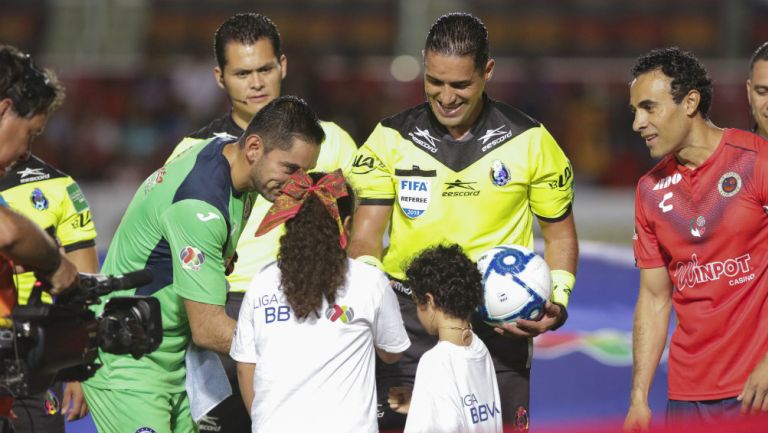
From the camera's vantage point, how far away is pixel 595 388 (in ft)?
24.4

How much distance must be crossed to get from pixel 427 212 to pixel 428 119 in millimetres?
439

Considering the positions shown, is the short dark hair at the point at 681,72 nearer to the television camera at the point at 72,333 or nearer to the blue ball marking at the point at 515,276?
the blue ball marking at the point at 515,276

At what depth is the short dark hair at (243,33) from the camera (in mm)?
5941

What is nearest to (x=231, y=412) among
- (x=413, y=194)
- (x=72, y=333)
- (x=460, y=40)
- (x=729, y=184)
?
(x=413, y=194)

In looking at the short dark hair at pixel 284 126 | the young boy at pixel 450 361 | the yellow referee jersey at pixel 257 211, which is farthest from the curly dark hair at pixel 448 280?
the yellow referee jersey at pixel 257 211

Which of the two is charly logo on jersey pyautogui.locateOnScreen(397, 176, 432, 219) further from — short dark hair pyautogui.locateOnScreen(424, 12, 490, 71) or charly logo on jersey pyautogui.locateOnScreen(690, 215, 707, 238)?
charly logo on jersey pyautogui.locateOnScreen(690, 215, 707, 238)

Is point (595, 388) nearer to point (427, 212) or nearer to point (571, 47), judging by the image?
point (427, 212)

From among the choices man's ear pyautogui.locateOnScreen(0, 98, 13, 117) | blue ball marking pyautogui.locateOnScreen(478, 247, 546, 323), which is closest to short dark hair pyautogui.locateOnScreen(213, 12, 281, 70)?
blue ball marking pyautogui.locateOnScreen(478, 247, 546, 323)

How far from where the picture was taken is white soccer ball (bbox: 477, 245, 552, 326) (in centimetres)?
466

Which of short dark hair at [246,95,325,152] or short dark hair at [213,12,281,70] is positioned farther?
short dark hair at [213,12,281,70]

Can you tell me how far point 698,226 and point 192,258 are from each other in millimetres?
2030

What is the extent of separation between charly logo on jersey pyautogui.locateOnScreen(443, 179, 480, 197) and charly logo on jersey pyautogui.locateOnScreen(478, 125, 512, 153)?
0.56 feet

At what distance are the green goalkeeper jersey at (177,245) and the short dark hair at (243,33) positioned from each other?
1.27m

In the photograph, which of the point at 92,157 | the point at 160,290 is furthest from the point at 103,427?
the point at 92,157
